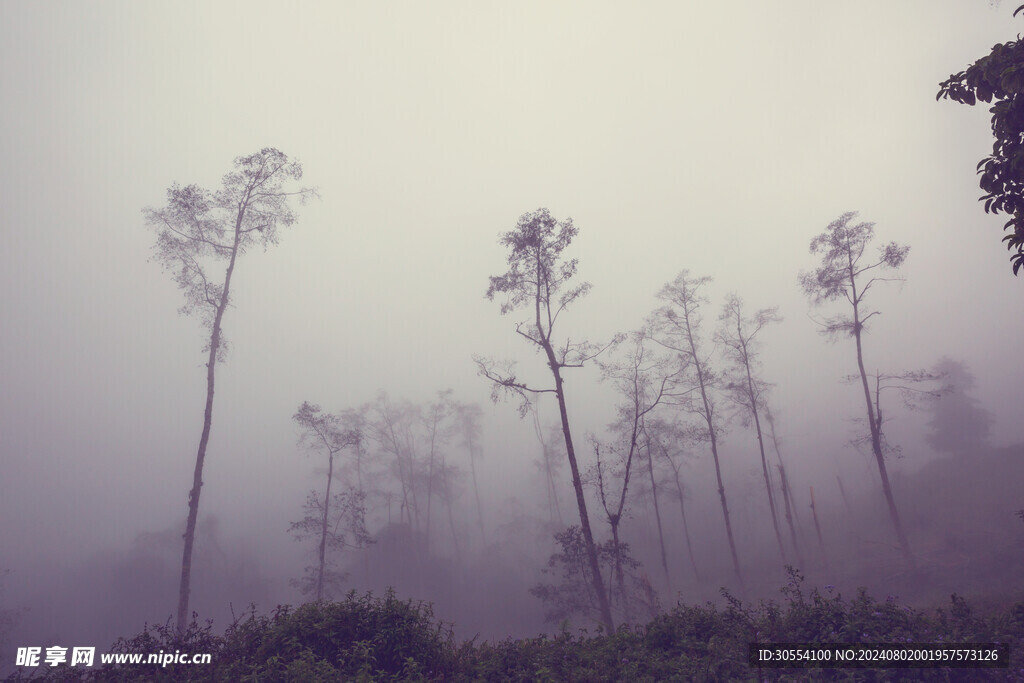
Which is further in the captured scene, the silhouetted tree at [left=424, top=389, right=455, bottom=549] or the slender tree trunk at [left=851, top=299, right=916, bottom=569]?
the silhouetted tree at [left=424, top=389, right=455, bottom=549]

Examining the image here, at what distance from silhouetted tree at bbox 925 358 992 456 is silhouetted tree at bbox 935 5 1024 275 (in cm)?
4938

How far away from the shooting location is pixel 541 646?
30.7 feet

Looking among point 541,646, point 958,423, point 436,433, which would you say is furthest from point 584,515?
point 958,423

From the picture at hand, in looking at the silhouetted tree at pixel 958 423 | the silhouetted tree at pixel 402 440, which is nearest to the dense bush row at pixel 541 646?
the silhouetted tree at pixel 402 440

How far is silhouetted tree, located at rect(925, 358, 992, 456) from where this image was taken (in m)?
43.3

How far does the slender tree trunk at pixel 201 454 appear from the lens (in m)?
14.7

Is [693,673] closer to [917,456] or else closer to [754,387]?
[754,387]

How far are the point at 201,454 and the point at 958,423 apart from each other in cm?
6419

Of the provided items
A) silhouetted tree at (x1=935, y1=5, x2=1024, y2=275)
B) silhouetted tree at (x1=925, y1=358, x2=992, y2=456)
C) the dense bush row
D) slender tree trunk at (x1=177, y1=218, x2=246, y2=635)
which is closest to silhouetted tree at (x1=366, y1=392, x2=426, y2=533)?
slender tree trunk at (x1=177, y1=218, x2=246, y2=635)

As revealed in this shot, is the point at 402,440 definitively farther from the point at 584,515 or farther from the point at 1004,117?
the point at 1004,117

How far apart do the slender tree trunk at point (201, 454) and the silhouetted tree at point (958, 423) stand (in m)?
59.6

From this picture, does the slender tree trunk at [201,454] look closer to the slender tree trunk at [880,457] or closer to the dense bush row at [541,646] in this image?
the dense bush row at [541,646]

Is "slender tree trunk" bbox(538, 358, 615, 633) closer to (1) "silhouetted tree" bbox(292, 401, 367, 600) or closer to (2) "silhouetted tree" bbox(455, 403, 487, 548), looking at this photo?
(1) "silhouetted tree" bbox(292, 401, 367, 600)

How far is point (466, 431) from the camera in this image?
50438 mm
